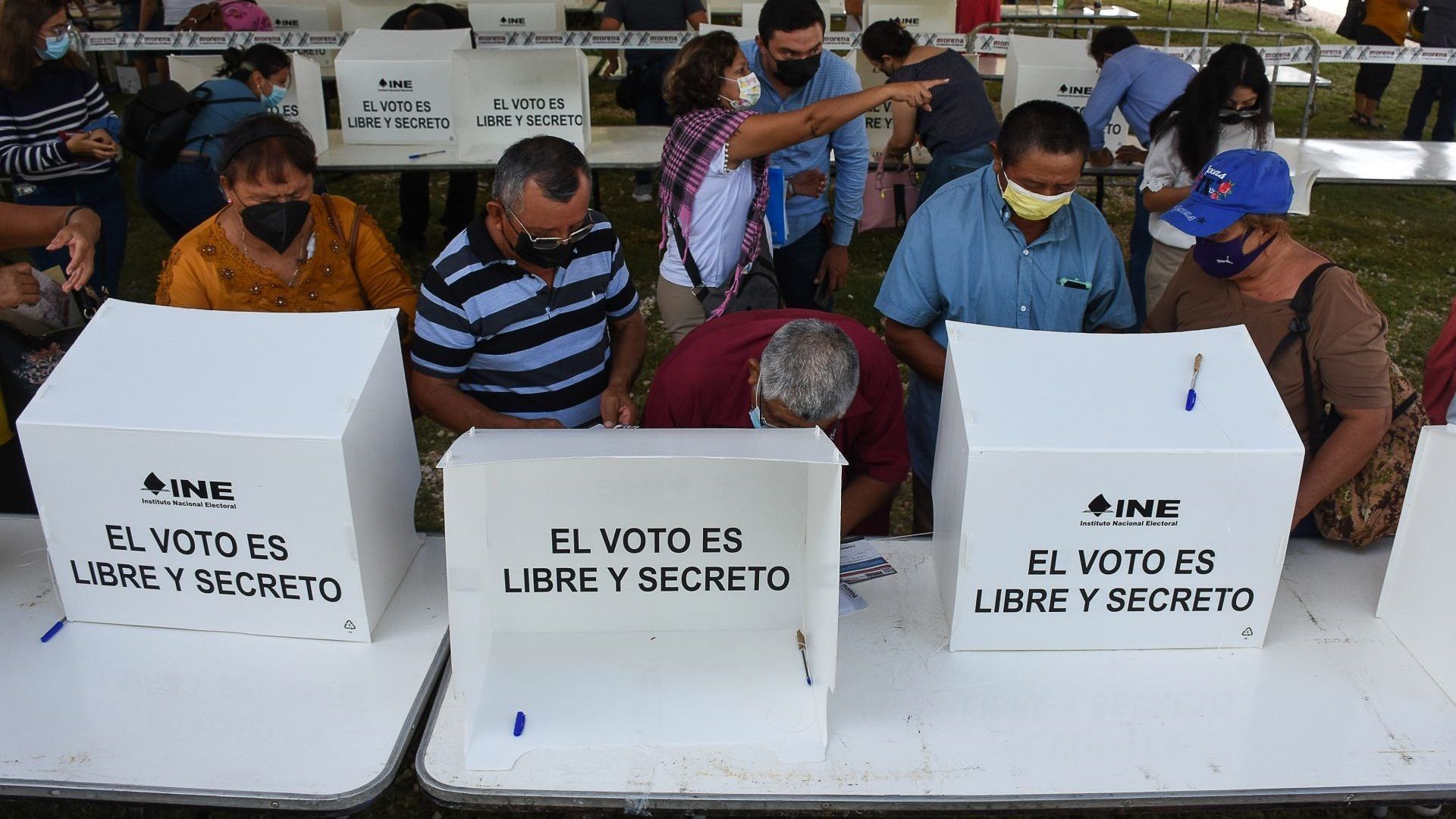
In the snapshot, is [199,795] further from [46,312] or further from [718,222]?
[718,222]

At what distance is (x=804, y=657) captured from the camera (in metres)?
2.00

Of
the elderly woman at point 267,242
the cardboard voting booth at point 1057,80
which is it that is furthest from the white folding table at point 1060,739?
the cardboard voting booth at point 1057,80

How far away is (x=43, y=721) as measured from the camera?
1872mm

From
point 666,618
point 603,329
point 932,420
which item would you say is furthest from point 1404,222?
point 666,618

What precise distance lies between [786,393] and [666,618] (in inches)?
18.2

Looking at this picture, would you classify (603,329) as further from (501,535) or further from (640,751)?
(640,751)

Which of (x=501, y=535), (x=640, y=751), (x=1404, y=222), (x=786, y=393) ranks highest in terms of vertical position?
(x=786, y=393)

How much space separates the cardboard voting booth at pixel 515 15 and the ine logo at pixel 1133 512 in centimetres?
620

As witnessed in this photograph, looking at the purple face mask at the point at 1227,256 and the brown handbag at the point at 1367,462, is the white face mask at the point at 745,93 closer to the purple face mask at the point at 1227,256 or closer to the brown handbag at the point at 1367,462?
the purple face mask at the point at 1227,256

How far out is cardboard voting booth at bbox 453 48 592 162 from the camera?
505 centimetres

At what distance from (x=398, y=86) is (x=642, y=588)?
4.05 metres

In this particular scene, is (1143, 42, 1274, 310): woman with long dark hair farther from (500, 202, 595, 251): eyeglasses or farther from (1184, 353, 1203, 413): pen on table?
(500, 202, 595, 251): eyeglasses

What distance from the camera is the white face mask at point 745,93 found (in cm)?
315

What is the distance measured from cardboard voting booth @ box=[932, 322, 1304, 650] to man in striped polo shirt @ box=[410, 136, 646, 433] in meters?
0.91
